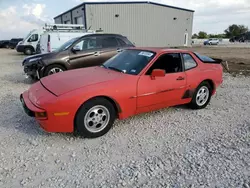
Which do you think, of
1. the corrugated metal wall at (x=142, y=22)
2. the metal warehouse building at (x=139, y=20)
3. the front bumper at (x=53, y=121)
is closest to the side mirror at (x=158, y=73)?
the front bumper at (x=53, y=121)

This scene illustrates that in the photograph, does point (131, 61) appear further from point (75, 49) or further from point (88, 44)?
point (88, 44)

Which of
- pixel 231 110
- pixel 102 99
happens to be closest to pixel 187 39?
pixel 231 110

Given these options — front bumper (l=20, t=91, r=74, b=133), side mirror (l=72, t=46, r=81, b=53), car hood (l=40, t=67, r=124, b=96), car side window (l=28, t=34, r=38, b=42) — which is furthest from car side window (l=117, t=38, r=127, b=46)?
car side window (l=28, t=34, r=38, b=42)

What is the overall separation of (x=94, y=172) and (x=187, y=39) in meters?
33.2

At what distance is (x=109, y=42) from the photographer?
8008 millimetres

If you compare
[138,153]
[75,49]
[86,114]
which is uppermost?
[75,49]

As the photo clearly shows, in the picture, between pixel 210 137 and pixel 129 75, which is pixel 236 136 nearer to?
pixel 210 137

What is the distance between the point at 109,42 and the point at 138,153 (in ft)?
Answer: 18.7

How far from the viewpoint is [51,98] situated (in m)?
3.17

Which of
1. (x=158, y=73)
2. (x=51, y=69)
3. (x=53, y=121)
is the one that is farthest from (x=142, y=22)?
(x=53, y=121)

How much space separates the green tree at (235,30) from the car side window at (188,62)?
9165 centimetres

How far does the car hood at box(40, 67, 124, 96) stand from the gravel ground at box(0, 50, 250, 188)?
820 mm

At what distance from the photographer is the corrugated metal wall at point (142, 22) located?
2627cm

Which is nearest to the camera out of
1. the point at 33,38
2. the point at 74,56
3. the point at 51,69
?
the point at 51,69
